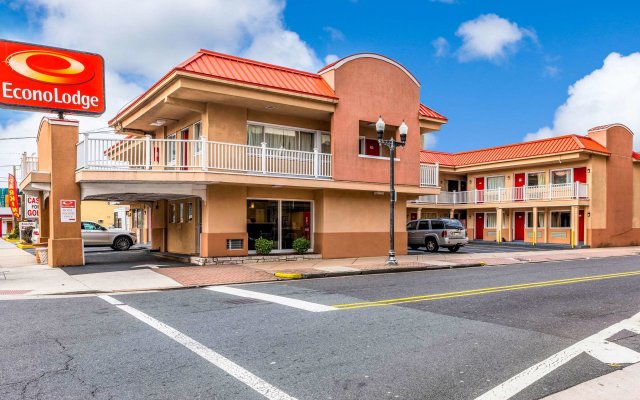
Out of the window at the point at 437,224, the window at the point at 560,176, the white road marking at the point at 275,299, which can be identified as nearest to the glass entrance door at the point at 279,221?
the white road marking at the point at 275,299

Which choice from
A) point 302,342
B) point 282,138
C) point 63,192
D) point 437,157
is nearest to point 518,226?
point 437,157

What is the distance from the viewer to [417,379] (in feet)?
17.2

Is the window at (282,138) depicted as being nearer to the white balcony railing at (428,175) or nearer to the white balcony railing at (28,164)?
the white balcony railing at (428,175)

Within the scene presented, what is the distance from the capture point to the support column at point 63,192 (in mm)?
16188

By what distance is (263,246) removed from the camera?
58.7 feet

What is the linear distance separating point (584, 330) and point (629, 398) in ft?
10.0

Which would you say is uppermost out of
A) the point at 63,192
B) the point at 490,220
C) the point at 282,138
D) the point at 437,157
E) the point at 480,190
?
the point at 437,157

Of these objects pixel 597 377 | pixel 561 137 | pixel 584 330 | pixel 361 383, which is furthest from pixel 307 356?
pixel 561 137

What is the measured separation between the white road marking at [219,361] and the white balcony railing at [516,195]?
29140 mm

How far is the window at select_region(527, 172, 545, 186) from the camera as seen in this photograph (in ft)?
112

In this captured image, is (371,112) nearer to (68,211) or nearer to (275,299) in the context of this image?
(275,299)

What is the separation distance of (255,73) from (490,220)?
2624 cm

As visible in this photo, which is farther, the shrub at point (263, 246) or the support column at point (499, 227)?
the support column at point (499, 227)

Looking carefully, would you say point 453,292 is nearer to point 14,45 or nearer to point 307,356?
point 307,356
